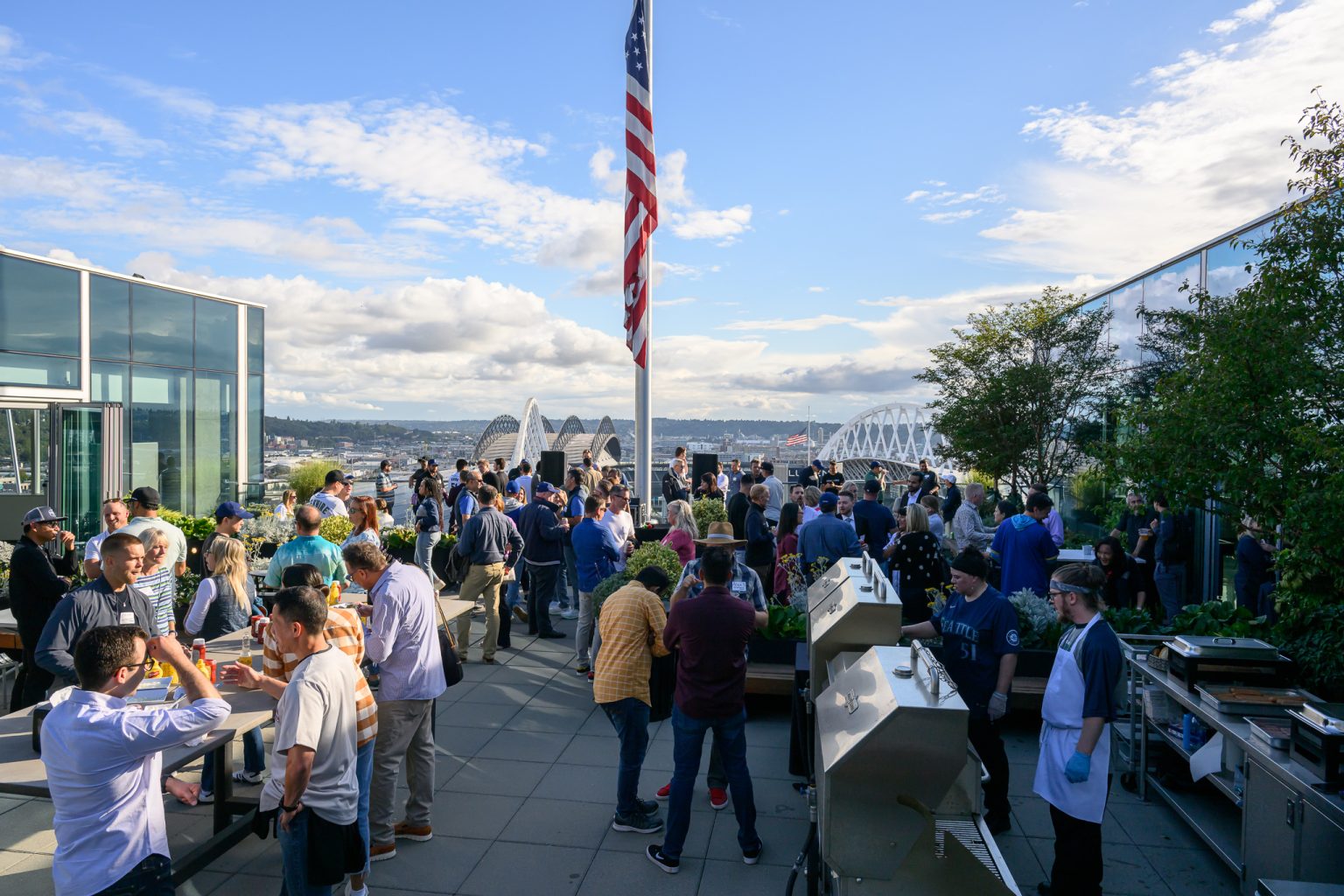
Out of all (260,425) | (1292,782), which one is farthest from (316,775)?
(260,425)

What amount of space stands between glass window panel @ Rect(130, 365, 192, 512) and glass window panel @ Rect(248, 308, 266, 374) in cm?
217

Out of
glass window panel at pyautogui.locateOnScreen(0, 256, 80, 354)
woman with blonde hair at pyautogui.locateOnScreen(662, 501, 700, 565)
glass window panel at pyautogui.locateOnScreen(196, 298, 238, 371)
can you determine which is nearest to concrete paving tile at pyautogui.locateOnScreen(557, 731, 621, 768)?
woman with blonde hair at pyautogui.locateOnScreen(662, 501, 700, 565)

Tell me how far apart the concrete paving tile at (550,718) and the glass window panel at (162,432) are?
45.5 ft

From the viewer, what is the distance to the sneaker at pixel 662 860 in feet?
14.6

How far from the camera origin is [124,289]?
54.5ft

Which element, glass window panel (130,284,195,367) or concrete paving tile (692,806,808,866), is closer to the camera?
concrete paving tile (692,806,808,866)

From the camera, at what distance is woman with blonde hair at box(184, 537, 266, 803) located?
559 cm

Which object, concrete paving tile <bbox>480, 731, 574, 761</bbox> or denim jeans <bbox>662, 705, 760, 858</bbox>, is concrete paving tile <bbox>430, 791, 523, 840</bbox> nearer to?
concrete paving tile <bbox>480, 731, 574, 761</bbox>

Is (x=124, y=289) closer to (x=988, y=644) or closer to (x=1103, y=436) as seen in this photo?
(x=988, y=644)

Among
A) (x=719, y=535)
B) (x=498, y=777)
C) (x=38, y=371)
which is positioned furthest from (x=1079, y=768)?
(x=38, y=371)

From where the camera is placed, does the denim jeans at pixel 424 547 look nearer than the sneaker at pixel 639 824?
No

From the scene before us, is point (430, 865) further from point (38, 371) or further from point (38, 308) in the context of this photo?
point (38, 308)

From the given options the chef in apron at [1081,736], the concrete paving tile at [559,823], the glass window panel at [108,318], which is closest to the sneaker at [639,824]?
the concrete paving tile at [559,823]

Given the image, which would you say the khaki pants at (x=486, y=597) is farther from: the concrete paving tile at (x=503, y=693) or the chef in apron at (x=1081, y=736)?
the chef in apron at (x=1081, y=736)
